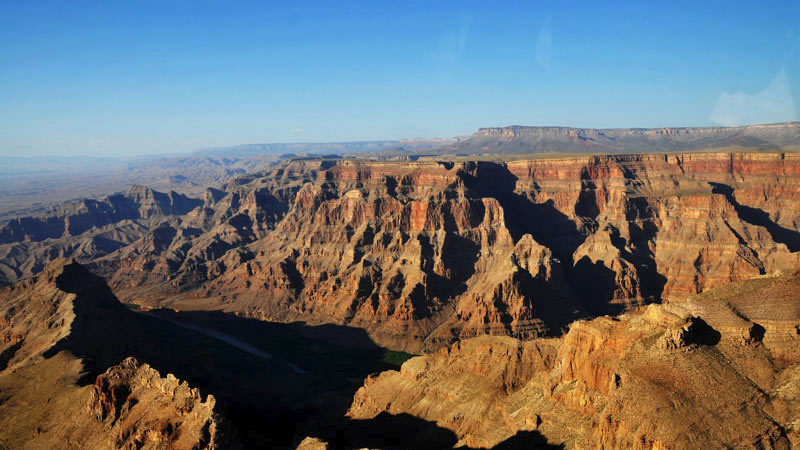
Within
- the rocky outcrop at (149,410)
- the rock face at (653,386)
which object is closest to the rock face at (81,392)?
the rocky outcrop at (149,410)

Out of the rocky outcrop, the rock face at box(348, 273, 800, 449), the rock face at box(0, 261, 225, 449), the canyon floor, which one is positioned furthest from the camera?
the rock face at box(0, 261, 225, 449)

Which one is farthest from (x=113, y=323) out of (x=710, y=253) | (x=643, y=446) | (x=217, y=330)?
(x=710, y=253)

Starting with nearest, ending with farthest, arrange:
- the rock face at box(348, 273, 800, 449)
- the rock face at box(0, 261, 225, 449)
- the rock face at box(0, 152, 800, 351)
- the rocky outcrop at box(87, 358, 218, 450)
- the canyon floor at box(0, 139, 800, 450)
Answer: the rock face at box(348, 273, 800, 449) → the canyon floor at box(0, 139, 800, 450) → the rocky outcrop at box(87, 358, 218, 450) → the rock face at box(0, 261, 225, 449) → the rock face at box(0, 152, 800, 351)

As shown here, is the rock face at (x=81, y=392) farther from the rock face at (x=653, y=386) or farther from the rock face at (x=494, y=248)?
the rock face at (x=494, y=248)

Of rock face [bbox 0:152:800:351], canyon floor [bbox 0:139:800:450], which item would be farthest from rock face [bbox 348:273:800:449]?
rock face [bbox 0:152:800:351]

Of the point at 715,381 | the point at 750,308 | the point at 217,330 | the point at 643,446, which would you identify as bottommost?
the point at 217,330

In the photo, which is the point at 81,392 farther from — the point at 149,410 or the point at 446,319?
the point at 446,319

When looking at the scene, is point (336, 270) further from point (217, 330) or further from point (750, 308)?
point (750, 308)

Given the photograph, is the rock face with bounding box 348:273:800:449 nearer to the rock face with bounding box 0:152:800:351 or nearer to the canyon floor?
the canyon floor
